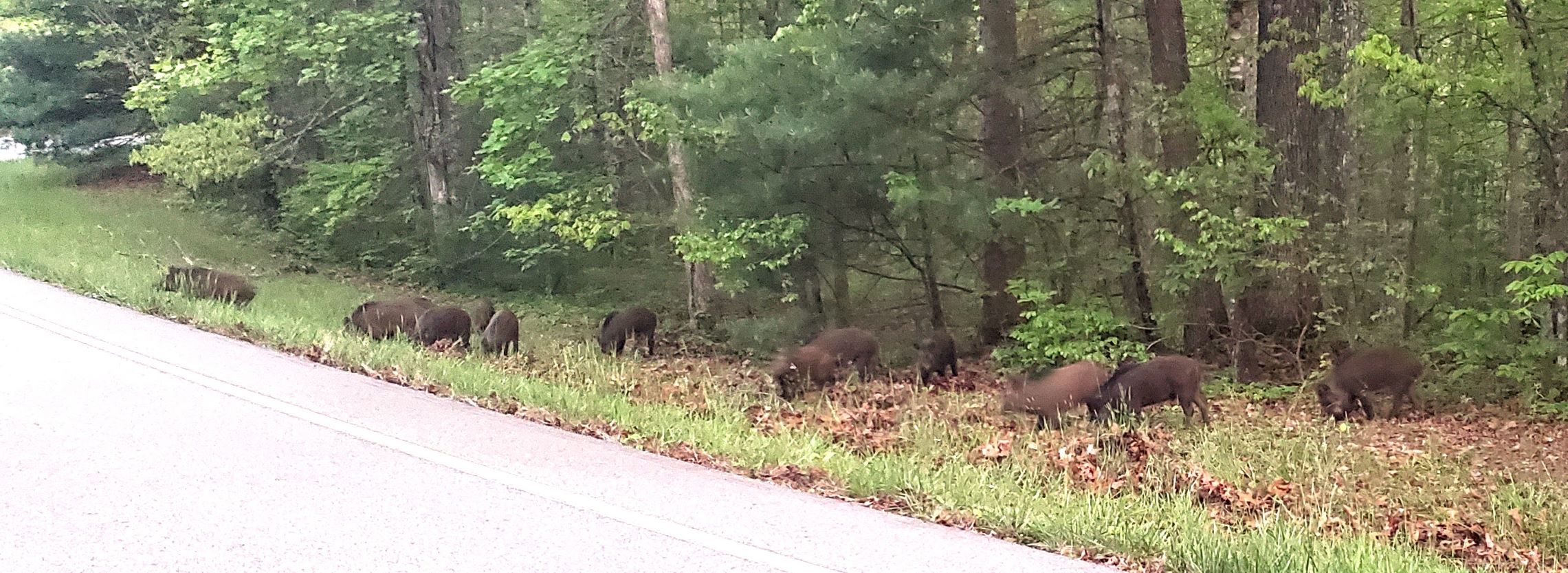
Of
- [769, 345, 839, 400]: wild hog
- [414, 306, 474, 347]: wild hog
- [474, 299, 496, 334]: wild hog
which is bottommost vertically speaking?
[769, 345, 839, 400]: wild hog

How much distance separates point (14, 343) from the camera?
11.4m

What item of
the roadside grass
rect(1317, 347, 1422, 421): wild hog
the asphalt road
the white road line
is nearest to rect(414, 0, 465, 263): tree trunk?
the roadside grass

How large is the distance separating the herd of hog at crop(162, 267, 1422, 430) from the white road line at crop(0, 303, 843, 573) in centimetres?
418

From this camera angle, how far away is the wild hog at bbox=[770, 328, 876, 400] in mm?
14422

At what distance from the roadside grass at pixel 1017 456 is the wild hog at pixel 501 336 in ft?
1.33

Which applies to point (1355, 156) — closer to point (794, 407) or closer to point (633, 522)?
point (794, 407)

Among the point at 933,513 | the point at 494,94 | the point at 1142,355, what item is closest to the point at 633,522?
the point at 933,513

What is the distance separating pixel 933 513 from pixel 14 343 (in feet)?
29.8

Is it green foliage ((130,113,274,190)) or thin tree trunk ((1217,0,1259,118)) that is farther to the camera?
green foliage ((130,113,274,190))

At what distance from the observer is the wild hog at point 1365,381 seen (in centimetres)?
1358

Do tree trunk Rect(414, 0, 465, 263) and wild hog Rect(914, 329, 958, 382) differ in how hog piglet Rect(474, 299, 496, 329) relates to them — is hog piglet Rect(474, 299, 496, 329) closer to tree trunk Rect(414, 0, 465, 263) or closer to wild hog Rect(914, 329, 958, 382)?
wild hog Rect(914, 329, 958, 382)

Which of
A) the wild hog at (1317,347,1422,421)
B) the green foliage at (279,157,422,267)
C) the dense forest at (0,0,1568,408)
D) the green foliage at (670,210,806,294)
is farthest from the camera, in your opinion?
the green foliage at (279,157,422,267)

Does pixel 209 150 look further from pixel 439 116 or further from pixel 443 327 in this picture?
pixel 443 327

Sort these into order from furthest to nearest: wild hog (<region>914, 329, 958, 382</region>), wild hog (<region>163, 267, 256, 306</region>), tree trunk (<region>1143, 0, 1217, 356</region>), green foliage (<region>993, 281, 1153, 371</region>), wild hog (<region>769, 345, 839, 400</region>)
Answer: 1. wild hog (<region>914, 329, 958, 382</region>)
2. wild hog (<region>163, 267, 256, 306</region>)
3. green foliage (<region>993, 281, 1153, 371</region>)
4. tree trunk (<region>1143, 0, 1217, 356</region>)
5. wild hog (<region>769, 345, 839, 400</region>)
